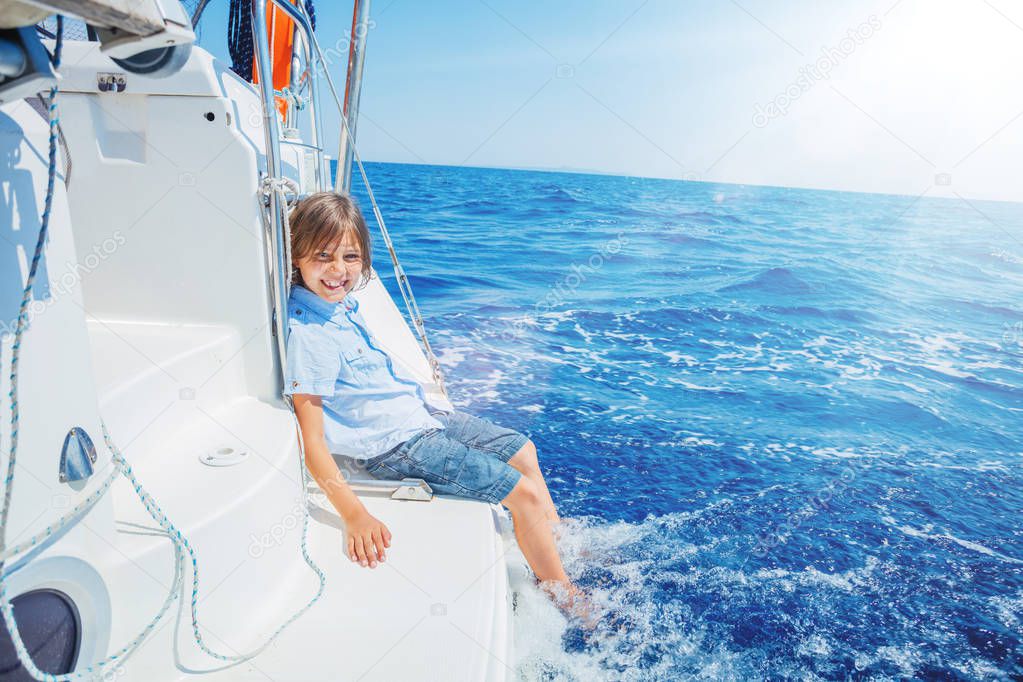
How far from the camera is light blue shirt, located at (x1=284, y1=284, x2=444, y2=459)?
5.63 ft

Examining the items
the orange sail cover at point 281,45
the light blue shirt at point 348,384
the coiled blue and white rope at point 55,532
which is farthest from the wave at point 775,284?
the coiled blue and white rope at point 55,532

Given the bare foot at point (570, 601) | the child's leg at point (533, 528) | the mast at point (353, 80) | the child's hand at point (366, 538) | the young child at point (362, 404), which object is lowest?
the bare foot at point (570, 601)

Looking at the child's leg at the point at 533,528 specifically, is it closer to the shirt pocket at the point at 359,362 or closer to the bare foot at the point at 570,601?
the bare foot at the point at 570,601

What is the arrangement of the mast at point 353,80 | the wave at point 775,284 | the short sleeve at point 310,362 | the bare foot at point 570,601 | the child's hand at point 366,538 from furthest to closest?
the wave at point 775,284, the mast at point 353,80, the bare foot at point 570,601, the short sleeve at point 310,362, the child's hand at point 366,538

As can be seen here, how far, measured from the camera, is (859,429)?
4180 mm

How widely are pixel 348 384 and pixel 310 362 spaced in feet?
0.49

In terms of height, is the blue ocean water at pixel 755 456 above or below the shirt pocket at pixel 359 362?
below

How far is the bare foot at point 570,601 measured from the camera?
1.89m

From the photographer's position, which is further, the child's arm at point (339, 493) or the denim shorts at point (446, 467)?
the denim shorts at point (446, 467)

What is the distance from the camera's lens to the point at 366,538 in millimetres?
1518

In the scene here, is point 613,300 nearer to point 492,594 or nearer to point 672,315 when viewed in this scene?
point 672,315

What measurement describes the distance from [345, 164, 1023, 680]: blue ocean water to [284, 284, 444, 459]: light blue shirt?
0.74m

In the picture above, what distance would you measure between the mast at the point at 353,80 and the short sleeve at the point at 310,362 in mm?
1049

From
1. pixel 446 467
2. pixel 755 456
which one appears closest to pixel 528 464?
pixel 446 467
